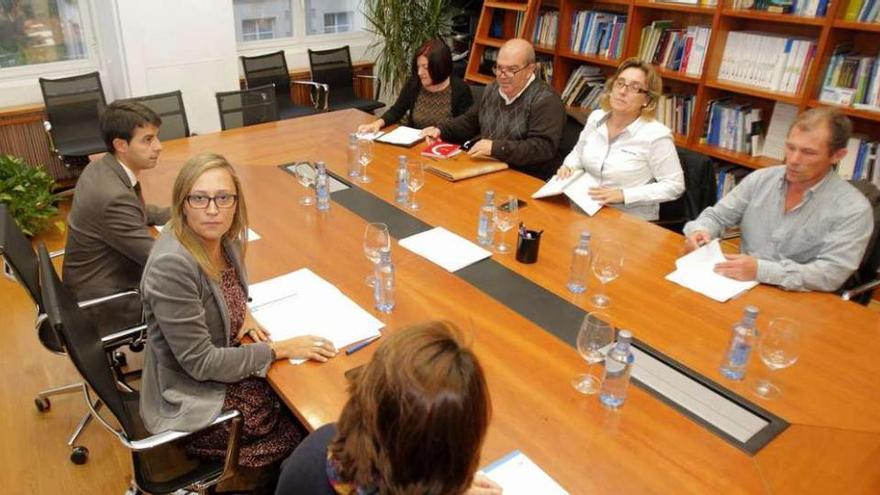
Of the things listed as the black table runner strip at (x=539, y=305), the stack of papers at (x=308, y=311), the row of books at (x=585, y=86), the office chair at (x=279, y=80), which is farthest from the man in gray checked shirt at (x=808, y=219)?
the office chair at (x=279, y=80)

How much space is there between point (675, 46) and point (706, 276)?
2.49 m

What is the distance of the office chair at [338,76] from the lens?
5449mm

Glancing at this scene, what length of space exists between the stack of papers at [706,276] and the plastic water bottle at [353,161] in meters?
1.53

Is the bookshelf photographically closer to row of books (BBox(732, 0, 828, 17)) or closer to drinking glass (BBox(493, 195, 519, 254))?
row of books (BBox(732, 0, 828, 17))

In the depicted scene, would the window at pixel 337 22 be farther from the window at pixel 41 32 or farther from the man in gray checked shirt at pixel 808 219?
the man in gray checked shirt at pixel 808 219

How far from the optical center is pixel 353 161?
2.98 m

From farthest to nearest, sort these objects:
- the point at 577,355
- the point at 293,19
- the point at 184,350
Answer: the point at 293,19 → the point at 577,355 → the point at 184,350

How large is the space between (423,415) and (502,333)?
913mm

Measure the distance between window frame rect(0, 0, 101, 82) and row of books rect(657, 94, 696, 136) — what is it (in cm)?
431

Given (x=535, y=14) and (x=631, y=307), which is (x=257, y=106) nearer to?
(x=535, y=14)

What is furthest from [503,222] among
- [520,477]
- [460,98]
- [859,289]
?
[460,98]

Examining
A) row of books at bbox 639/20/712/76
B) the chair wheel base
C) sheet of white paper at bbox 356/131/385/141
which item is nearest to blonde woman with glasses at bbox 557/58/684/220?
sheet of white paper at bbox 356/131/385/141

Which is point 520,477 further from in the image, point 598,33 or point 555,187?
point 598,33

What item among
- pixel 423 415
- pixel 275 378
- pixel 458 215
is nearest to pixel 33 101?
pixel 458 215
